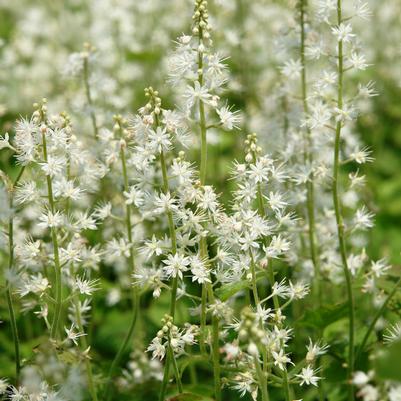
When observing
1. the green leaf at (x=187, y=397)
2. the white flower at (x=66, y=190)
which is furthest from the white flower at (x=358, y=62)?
the green leaf at (x=187, y=397)

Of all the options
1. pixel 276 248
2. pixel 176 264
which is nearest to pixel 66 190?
pixel 176 264

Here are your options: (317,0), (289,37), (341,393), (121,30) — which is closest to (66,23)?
(121,30)

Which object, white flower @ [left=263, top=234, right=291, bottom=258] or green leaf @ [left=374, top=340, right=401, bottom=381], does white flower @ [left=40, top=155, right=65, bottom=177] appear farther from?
green leaf @ [left=374, top=340, right=401, bottom=381]

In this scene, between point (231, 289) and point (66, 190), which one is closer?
point (231, 289)

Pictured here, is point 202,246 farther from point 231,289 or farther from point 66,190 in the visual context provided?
point 66,190

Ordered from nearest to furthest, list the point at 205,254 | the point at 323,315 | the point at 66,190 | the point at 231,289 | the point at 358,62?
1. the point at 231,289
2. the point at 205,254
3. the point at 66,190
4. the point at 358,62
5. the point at 323,315

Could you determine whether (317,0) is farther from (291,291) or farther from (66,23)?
(66,23)

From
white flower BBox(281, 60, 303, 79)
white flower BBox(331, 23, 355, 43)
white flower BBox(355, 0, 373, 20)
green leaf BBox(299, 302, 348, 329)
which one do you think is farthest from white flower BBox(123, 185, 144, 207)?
white flower BBox(355, 0, 373, 20)
